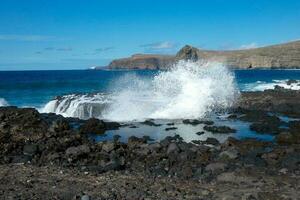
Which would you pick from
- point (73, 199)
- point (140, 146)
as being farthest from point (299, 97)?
point (73, 199)

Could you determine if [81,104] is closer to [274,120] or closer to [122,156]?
[274,120]

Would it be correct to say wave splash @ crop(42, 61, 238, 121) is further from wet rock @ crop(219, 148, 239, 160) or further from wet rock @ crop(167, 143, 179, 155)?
wet rock @ crop(219, 148, 239, 160)

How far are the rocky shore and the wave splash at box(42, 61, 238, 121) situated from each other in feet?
27.5

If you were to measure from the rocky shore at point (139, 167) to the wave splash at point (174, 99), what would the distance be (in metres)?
8.39

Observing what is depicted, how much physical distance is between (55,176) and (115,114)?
59.3 ft

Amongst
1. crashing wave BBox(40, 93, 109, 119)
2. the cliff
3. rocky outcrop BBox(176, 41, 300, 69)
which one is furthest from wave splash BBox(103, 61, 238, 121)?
rocky outcrop BBox(176, 41, 300, 69)

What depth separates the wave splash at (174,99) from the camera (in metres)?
30.7

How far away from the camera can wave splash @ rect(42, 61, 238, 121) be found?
30.7m

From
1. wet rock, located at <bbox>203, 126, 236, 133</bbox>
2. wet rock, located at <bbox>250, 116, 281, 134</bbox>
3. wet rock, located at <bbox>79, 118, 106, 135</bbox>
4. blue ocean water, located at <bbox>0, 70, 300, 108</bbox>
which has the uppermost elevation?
wet rock, located at <bbox>79, 118, 106, 135</bbox>

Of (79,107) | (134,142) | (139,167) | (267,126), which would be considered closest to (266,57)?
(79,107)

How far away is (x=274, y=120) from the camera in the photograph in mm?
26594

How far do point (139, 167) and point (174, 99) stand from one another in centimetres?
1695

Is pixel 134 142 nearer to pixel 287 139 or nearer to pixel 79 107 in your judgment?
pixel 287 139

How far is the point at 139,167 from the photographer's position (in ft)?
49.2
